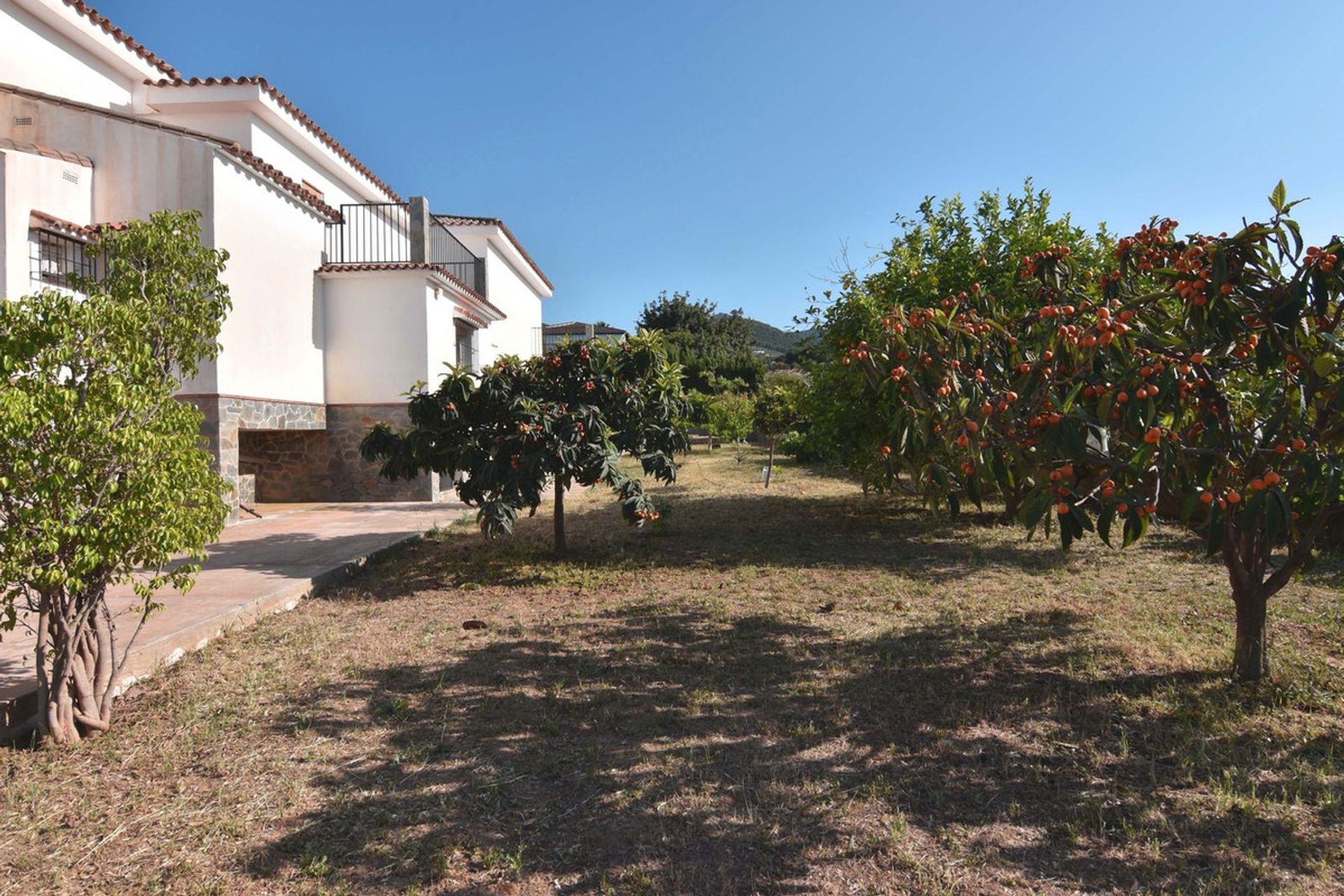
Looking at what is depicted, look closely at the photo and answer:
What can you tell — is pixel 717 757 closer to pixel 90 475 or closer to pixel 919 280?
pixel 90 475

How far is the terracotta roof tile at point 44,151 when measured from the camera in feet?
28.9

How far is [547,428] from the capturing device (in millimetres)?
6809

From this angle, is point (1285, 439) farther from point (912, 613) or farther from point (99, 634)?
point (99, 634)

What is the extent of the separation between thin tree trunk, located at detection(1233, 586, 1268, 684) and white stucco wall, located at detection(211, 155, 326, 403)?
34.7 ft

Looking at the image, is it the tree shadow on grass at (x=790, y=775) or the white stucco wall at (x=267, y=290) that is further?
the white stucco wall at (x=267, y=290)

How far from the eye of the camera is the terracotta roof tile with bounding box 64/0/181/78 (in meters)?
10.5

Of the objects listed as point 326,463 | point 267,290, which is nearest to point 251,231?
point 267,290

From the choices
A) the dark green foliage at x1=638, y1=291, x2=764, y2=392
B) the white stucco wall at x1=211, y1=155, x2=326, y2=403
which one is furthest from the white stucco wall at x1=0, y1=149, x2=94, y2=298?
the dark green foliage at x1=638, y1=291, x2=764, y2=392

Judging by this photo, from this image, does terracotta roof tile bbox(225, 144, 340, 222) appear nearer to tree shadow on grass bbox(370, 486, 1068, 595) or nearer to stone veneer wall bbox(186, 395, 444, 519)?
stone veneer wall bbox(186, 395, 444, 519)

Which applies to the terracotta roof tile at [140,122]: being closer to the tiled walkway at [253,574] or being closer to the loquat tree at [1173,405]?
the tiled walkway at [253,574]

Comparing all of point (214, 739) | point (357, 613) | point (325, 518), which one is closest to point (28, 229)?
point (325, 518)

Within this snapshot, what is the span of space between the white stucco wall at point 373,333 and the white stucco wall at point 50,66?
3.94 m

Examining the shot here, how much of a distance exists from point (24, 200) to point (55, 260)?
2.26 feet

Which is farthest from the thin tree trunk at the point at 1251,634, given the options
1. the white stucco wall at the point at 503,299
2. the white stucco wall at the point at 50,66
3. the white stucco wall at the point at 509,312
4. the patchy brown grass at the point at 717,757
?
the white stucco wall at the point at 509,312
